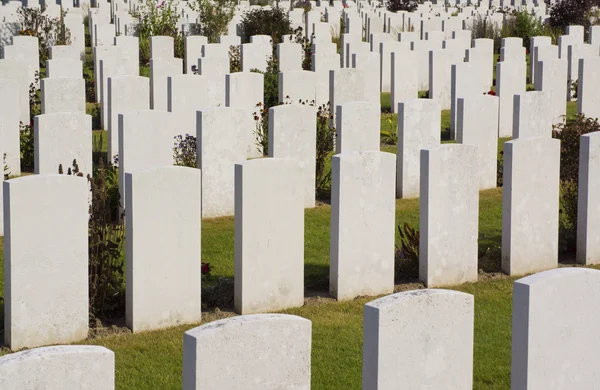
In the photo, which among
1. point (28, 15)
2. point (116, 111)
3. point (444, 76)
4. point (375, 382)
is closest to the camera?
point (375, 382)

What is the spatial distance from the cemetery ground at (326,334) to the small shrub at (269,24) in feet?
39.5

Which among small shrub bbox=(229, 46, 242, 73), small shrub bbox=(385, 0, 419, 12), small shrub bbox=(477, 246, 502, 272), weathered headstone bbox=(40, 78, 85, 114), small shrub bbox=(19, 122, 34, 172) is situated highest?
small shrub bbox=(385, 0, 419, 12)

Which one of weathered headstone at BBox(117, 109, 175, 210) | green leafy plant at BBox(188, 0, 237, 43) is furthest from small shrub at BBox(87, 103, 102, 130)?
green leafy plant at BBox(188, 0, 237, 43)

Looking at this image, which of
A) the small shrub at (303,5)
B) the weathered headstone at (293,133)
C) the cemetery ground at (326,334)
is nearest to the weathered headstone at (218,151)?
the weathered headstone at (293,133)

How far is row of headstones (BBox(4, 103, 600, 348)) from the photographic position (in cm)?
651

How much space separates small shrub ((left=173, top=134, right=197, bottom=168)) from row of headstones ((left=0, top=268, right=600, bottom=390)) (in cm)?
632

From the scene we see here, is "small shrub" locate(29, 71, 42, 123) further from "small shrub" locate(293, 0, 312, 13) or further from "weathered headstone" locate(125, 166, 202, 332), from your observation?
"small shrub" locate(293, 0, 312, 13)

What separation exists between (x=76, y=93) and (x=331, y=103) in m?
2.91

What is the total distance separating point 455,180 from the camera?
7703 millimetres

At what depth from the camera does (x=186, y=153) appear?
35.4 ft

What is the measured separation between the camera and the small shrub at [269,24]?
20.9 metres

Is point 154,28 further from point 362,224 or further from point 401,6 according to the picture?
point 362,224

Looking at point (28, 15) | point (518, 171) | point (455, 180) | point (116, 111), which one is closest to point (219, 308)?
point (455, 180)

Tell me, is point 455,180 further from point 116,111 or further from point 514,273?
point 116,111
